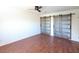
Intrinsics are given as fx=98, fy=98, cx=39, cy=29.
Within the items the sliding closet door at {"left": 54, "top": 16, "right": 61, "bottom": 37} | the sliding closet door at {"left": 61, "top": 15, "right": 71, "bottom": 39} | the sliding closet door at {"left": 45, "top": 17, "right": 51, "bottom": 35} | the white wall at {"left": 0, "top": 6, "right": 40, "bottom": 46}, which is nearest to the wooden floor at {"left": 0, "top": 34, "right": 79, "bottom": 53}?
the white wall at {"left": 0, "top": 6, "right": 40, "bottom": 46}

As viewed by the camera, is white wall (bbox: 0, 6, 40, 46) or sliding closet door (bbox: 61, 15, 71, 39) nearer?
white wall (bbox: 0, 6, 40, 46)

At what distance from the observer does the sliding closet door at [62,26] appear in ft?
19.7

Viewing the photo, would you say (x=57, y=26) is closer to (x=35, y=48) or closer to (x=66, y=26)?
(x=66, y=26)

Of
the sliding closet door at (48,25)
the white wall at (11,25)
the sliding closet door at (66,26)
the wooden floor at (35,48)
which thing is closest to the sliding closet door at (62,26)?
the sliding closet door at (66,26)

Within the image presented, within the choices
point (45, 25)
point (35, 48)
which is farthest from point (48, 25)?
point (35, 48)

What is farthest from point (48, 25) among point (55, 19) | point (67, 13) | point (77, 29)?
point (77, 29)

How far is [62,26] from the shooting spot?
6531 mm

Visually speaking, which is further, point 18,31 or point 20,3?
point 18,31

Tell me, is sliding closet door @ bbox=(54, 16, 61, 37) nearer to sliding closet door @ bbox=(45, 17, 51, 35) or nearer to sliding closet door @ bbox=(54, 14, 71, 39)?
sliding closet door @ bbox=(54, 14, 71, 39)

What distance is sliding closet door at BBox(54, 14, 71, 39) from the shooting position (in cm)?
600

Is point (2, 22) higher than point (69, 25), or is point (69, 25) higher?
point (2, 22)

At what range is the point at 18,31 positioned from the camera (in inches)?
188
